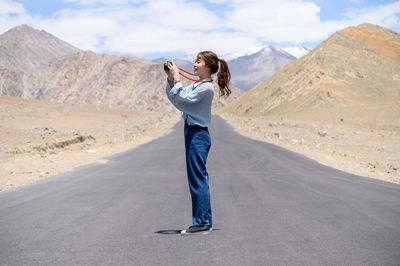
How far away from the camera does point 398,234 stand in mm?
5129

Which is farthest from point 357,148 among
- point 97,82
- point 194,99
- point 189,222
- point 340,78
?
point 97,82

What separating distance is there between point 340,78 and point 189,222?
6888 cm

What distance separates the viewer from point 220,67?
5.50 m

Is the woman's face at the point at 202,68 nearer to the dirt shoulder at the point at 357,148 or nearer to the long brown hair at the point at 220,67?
the long brown hair at the point at 220,67

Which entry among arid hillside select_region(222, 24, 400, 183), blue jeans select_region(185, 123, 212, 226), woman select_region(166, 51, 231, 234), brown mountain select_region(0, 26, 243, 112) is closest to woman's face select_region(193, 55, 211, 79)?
woman select_region(166, 51, 231, 234)

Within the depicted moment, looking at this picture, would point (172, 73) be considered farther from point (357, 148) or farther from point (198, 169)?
point (357, 148)

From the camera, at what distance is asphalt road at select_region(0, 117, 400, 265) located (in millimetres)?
4293

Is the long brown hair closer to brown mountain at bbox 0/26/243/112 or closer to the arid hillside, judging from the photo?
the arid hillside

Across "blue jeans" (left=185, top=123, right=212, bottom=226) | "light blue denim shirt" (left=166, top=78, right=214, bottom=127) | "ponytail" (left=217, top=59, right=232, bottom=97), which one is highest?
"ponytail" (left=217, top=59, right=232, bottom=97)

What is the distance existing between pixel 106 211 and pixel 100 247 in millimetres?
1868

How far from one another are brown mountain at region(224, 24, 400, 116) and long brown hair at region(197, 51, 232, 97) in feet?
187

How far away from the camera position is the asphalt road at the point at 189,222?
169 inches

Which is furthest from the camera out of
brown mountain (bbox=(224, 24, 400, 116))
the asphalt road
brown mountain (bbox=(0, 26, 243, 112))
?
brown mountain (bbox=(0, 26, 243, 112))

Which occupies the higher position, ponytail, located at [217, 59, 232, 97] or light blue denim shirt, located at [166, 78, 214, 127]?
ponytail, located at [217, 59, 232, 97]
